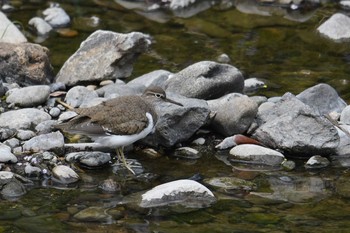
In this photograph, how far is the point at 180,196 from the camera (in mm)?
9727

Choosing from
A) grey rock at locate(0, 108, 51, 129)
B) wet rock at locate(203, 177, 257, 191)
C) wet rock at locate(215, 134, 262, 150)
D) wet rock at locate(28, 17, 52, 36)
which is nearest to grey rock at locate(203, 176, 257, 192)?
wet rock at locate(203, 177, 257, 191)

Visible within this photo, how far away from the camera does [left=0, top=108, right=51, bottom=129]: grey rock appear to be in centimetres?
1169

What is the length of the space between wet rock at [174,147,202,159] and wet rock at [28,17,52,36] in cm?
616

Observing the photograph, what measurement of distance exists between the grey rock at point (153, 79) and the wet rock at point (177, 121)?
60.2 inches

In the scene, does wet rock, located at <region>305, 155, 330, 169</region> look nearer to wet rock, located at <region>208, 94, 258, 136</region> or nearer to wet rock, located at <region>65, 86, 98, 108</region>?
wet rock, located at <region>208, 94, 258, 136</region>

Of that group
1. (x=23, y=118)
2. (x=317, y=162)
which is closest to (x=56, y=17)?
(x=23, y=118)

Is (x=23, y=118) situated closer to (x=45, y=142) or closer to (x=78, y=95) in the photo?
(x=45, y=142)

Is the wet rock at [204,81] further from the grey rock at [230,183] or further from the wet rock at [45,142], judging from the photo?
the grey rock at [230,183]

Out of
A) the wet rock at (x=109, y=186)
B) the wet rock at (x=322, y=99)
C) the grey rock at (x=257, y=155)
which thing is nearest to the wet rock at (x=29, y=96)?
the wet rock at (x=109, y=186)

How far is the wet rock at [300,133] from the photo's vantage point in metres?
11.3

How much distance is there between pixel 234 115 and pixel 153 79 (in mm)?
2015

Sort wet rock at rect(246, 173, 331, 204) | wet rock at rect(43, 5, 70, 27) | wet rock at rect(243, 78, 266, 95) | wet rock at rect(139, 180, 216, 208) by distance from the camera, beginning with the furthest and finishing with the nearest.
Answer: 1. wet rock at rect(43, 5, 70, 27)
2. wet rock at rect(243, 78, 266, 95)
3. wet rock at rect(246, 173, 331, 204)
4. wet rock at rect(139, 180, 216, 208)

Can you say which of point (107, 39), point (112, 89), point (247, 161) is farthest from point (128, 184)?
point (107, 39)

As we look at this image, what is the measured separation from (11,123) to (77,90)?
1.53 meters
